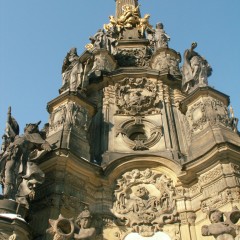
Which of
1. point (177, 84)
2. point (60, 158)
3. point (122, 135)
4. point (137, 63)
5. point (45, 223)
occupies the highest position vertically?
point (137, 63)

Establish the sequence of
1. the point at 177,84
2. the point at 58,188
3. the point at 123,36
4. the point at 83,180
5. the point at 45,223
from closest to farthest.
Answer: the point at 45,223 < the point at 58,188 < the point at 83,180 < the point at 177,84 < the point at 123,36

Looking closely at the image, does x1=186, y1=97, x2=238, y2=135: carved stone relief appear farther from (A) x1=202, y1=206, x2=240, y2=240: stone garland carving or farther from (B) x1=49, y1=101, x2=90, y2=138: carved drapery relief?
(A) x1=202, y1=206, x2=240, y2=240: stone garland carving

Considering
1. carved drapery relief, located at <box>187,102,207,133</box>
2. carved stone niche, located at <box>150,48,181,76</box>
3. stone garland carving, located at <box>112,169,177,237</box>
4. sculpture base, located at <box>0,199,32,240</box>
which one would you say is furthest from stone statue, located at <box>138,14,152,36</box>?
sculpture base, located at <box>0,199,32,240</box>

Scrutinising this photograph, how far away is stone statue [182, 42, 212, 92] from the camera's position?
14.4 meters

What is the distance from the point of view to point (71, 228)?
9242 mm

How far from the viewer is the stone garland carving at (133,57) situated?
19375mm

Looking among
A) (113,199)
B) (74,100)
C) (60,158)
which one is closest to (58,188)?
(60,158)

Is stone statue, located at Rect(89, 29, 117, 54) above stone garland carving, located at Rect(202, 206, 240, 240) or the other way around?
above

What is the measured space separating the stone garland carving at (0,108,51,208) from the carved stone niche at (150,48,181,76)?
23.0 feet

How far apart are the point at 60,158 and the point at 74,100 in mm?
2820

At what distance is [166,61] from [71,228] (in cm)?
985

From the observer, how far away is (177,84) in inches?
642

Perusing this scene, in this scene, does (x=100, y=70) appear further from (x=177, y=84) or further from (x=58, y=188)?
(x=58, y=188)

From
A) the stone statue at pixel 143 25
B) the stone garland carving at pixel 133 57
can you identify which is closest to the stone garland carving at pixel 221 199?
the stone garland carving at pixel 133 57
